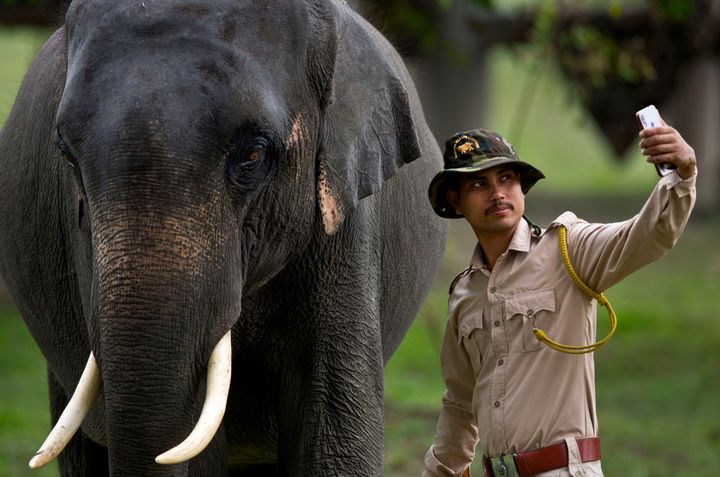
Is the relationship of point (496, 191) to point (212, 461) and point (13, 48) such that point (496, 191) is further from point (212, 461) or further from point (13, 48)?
point (13, 48)

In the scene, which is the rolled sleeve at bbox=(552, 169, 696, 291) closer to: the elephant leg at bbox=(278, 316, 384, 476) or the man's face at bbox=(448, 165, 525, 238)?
the man's face at bbox=(448, 165, 525, 238)

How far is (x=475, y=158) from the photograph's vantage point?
4285 mm

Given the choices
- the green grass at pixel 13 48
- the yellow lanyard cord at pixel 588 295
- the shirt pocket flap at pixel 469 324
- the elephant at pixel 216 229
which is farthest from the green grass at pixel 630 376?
the green grass at pixel 13 48

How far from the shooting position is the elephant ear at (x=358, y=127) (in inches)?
164

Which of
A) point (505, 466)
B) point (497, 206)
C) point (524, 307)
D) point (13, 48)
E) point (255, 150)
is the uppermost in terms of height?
point (13, 48)

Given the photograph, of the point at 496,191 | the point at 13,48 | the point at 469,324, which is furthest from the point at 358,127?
the point at 13,48

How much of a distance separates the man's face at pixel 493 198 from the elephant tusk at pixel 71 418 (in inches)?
45.9

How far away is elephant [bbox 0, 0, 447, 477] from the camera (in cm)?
363

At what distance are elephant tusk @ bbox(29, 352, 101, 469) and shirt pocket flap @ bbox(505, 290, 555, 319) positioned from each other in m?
1.17

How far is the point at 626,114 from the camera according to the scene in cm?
1591

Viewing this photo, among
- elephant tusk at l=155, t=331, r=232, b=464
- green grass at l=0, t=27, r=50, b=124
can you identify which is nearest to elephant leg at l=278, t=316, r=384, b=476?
elephant tusk at l=155, t=331, r=232, b=464

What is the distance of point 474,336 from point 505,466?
0.39 meters

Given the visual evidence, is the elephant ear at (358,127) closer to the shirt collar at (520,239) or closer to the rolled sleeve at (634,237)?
the shirt collar at (520,239)

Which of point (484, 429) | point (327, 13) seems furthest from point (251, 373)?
point (327, 13)
